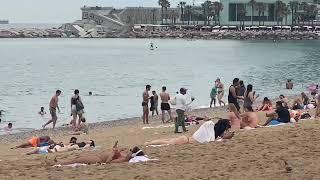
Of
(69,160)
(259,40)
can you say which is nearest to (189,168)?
(69,160)

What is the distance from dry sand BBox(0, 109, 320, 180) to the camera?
34.2 ft

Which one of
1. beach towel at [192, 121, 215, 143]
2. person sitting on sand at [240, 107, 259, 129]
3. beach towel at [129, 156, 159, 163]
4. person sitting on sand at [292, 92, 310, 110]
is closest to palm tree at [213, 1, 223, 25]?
person sitting on sand at [292, 92, 310, 110]

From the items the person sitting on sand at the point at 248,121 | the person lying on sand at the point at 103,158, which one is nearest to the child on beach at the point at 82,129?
the person sitting on sand at the point at 248,121

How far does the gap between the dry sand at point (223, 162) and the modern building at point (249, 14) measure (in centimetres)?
17032

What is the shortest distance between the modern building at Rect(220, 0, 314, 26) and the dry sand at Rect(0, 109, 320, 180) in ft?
559

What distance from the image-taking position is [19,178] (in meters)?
10.5

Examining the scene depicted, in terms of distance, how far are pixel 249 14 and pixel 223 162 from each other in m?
181

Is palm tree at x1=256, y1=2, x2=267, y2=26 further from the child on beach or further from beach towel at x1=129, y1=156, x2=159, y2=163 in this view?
beach towel at x1=129, y1=156, x2=159, y2=163

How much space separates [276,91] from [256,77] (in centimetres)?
1588

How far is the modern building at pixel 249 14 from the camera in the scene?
18375 cm

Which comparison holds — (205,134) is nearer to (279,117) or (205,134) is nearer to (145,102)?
(279,117)

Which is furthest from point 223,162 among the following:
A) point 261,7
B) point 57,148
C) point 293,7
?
point 293,7

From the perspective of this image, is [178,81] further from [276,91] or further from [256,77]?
[276,91]

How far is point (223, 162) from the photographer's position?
11.2 meters
